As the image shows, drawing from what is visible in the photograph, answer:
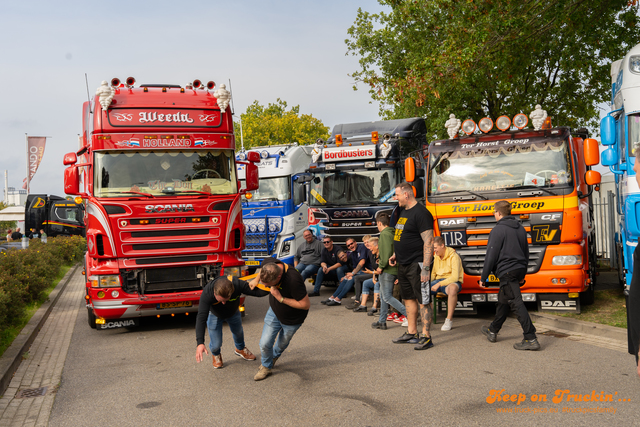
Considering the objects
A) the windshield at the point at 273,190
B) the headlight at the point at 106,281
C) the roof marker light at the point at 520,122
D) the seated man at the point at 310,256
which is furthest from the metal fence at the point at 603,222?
the headlight at the point at 106,281

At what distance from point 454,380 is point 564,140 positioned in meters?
4.92

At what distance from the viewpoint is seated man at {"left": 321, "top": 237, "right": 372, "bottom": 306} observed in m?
10.8

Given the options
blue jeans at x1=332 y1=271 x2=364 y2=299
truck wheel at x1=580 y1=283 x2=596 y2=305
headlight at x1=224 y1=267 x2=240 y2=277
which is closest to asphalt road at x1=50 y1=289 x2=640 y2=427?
headlight at x1=224 y1=267 x2=240 y2=277

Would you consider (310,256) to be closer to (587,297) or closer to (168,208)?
(168,208)

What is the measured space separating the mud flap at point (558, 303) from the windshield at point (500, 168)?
5.51 ft

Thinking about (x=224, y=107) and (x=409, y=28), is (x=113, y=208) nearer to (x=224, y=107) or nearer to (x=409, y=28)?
(x=224, y=107)

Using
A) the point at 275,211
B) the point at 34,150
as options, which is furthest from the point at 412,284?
the point at 34,150

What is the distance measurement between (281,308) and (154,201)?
3569 mm

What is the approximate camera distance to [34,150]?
24.9 metres

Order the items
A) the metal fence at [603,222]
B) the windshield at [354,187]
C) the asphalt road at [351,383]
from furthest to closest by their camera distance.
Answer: the metal fence at [603,222]
the windshield at [354,187]
the asphalt road at [351,383]

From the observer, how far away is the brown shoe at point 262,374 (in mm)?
6082

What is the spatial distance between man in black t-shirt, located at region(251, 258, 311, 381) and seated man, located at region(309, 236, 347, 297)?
Answer: 586 cm

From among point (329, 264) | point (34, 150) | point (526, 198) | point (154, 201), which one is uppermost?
point (34, 150)

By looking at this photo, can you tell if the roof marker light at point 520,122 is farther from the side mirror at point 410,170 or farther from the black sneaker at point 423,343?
the black sneaker at point 423,343
